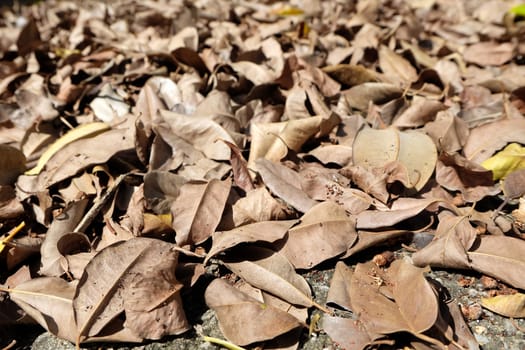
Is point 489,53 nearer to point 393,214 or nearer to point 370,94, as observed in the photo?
point 370,94

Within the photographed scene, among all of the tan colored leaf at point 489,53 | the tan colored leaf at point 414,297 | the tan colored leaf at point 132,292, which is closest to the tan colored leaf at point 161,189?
the tan colored leaf at point 132,292

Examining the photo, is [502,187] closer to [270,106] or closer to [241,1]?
[270,106]

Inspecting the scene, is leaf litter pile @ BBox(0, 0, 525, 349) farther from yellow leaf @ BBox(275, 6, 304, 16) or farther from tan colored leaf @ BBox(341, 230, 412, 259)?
yellow leaf @ BBox(275, 6, 304, 16)

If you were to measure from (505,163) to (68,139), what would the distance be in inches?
50.4

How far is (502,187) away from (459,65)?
33.0 inches

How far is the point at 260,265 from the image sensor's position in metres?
1.00

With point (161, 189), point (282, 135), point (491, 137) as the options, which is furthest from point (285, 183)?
point (491, 137)

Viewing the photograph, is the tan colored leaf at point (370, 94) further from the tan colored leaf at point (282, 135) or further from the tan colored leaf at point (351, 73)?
the tan colored leaf at point (282, 135)

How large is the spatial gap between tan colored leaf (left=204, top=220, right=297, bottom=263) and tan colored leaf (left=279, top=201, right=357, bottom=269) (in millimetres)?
29

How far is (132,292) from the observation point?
36.8 inches

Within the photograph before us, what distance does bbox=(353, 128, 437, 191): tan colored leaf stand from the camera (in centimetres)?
120

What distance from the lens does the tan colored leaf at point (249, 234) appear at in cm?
101

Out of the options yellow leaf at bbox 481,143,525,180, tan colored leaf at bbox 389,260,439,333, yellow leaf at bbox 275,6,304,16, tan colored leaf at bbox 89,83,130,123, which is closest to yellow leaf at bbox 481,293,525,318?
tan colored leaf at bbox 389,260,439,333

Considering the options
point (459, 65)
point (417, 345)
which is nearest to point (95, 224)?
point (417, 345)
